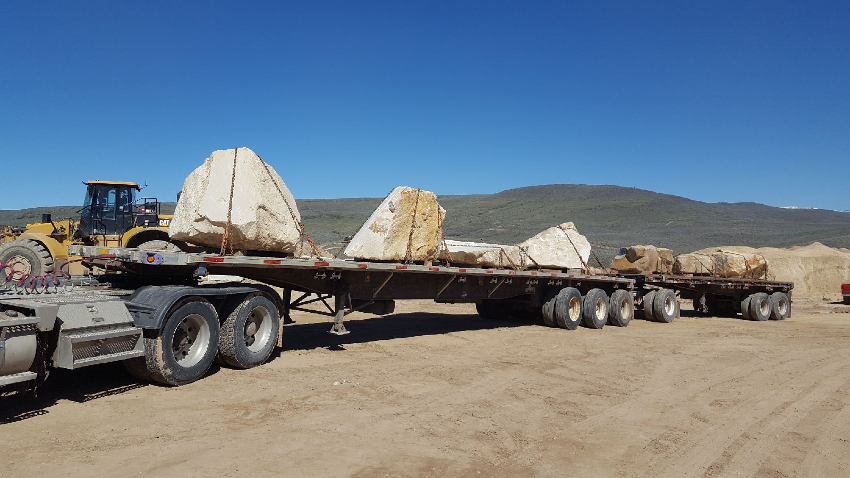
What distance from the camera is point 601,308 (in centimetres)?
1609

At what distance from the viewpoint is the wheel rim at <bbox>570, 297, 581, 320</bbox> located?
49.9 ft

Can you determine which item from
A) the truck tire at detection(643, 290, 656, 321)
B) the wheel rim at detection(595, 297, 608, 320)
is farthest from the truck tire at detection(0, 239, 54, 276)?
the truck tire at detection(643, 290, 656, 321)

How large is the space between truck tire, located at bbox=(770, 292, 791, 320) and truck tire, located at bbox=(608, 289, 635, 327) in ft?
23.5

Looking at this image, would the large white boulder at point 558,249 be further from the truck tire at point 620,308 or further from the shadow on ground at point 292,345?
the shadow on ground at point 292,345

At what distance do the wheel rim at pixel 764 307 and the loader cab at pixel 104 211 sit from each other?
19001 millimetres

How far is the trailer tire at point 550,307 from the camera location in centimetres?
1508

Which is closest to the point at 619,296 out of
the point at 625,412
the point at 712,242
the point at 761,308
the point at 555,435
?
the point at 761,308

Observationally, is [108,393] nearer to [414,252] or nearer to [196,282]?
[196,282]

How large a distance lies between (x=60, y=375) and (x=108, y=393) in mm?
1334

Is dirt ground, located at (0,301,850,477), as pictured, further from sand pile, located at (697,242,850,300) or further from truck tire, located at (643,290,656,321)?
sand pile, located at (697,242,850,300)

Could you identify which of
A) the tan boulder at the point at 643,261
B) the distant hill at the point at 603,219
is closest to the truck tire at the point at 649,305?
the tan boulder at the point at 643,261

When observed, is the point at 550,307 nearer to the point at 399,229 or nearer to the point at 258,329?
the point at 399,229

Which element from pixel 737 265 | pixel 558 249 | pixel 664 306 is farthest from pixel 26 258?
pixel 737 265

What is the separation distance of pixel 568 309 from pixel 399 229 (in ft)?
18.8
